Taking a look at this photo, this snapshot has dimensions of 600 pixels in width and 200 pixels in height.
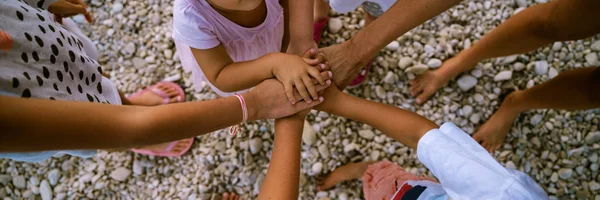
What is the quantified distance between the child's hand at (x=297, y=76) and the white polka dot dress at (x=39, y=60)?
1.86ft

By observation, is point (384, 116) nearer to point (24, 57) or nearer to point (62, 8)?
point (24, 57)

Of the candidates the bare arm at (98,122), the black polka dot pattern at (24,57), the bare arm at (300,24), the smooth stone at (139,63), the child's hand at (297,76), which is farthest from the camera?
the smooth stone at (139,63)

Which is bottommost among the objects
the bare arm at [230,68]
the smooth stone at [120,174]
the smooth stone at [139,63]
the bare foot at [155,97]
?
the smooth stone at [120,174]

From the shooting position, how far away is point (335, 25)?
6.41 feet

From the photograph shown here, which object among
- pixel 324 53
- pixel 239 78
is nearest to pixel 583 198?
pixel 324 53

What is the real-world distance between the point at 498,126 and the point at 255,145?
1.09m

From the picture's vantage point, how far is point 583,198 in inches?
67.8

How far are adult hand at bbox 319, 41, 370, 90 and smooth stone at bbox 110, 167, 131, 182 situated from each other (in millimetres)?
1116

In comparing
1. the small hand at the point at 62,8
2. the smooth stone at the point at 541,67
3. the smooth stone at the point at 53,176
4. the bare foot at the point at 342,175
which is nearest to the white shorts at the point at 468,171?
the bare foot at the point at 342,175

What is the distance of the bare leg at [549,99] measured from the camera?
136cm

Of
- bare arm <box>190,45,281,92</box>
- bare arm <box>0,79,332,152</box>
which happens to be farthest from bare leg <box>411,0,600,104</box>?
bare arm <box>0,79,332,152</box>

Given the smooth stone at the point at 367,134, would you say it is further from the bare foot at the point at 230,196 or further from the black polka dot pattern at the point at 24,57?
the black polka dot pattern at the point at 24,57

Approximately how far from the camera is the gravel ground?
5.83 ft

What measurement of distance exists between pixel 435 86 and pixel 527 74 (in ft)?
1.56
